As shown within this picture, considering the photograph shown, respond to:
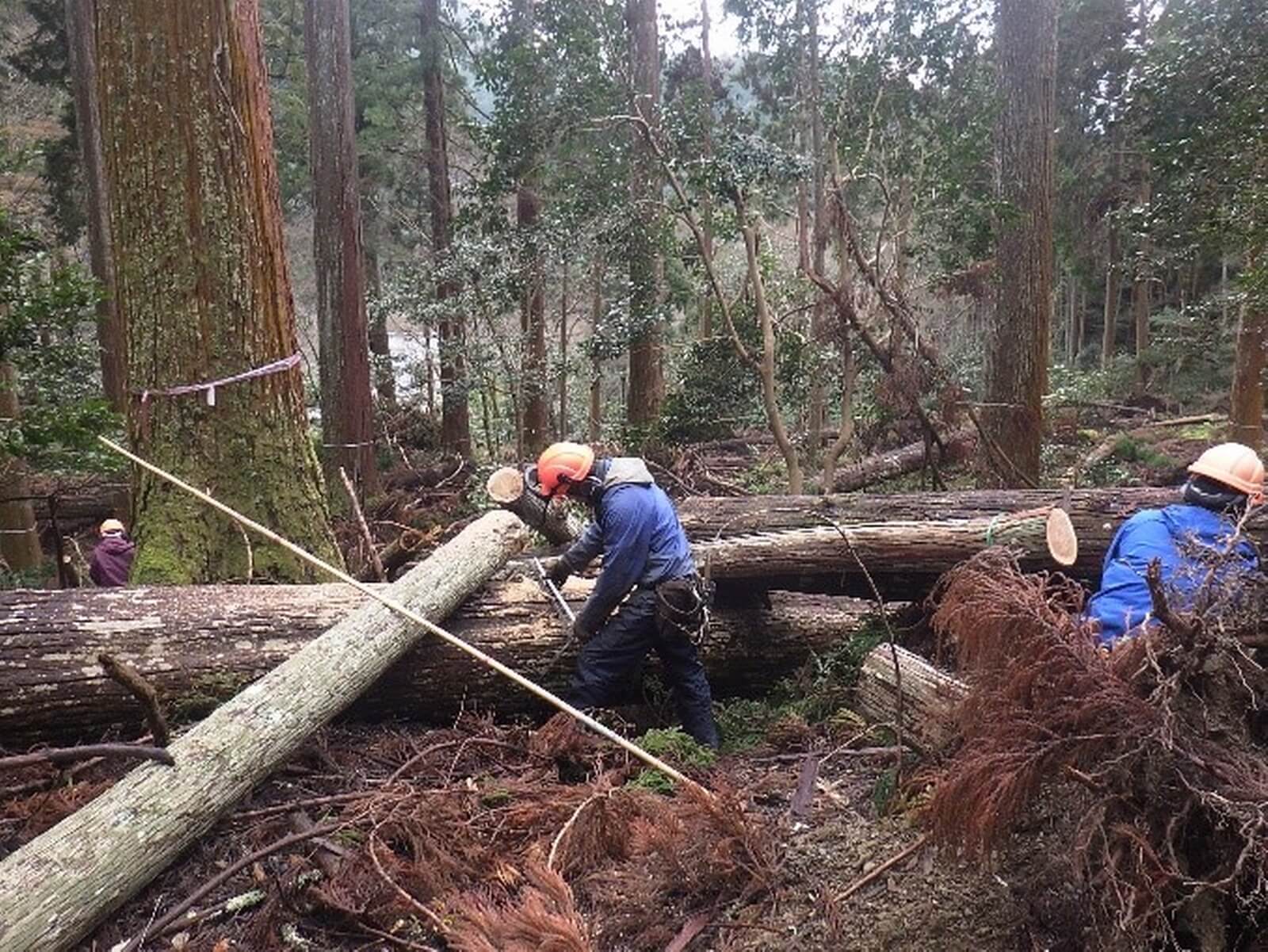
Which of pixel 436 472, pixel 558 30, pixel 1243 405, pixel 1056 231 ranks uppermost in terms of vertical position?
pixel 558 30

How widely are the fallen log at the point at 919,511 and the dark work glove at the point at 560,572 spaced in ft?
3.37

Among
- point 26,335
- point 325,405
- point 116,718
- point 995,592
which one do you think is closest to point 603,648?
point 116,718

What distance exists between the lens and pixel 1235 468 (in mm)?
3600

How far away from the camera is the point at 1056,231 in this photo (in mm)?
19422

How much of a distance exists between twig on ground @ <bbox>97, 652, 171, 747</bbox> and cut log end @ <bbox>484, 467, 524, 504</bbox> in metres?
2.55

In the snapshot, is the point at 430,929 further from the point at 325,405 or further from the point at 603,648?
the point at 325,405

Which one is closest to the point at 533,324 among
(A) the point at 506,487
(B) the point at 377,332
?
(B) the point at 377,332

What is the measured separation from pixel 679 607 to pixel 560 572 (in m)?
0.85

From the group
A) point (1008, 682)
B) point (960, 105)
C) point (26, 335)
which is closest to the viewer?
point (1008, 682)

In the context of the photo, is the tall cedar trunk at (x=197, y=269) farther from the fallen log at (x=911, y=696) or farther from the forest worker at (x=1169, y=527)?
the forest worker at (x=1169, y=527)

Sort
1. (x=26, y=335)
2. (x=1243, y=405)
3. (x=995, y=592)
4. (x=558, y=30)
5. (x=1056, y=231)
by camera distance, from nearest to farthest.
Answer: (x=995, y=592) → (x=26, y=335) → (x=558, y=30) → (x=1243, y=405) → (x=1056, y=231)

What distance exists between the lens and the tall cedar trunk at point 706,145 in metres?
9.89

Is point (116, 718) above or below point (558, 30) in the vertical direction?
below

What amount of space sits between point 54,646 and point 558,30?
9670 mm
